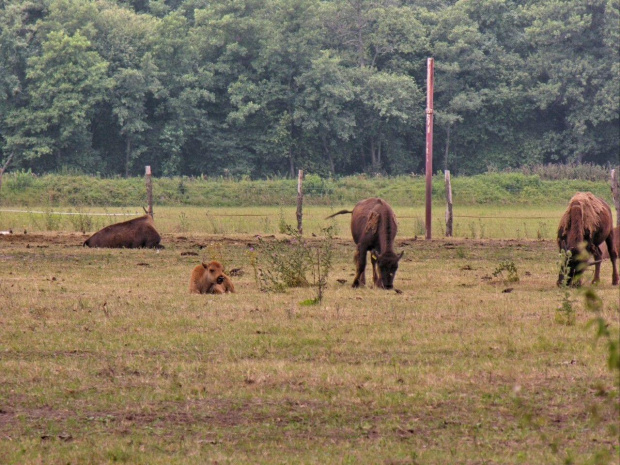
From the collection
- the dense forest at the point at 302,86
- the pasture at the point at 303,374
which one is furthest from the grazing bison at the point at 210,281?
the dense forest at the point at 302,86

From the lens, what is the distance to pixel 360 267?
51.9 ft

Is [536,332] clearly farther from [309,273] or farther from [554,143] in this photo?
[554,143]

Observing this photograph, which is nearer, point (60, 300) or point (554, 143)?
point (60, 300)

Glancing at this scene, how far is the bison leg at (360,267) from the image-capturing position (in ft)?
51.8

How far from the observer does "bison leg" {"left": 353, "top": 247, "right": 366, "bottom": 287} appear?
15.8 metres

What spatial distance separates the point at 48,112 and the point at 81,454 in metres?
50.6

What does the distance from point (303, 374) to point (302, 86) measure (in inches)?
2110

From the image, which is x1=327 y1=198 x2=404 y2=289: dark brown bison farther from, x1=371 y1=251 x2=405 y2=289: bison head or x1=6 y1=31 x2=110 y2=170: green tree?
x1=6 y1=31 x2=110 y2=170: green tree

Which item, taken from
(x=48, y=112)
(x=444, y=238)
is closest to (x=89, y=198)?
(x=48, y=112)

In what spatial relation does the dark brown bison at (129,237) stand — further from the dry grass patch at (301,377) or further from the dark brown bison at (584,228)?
the dark brown bison at (584,228)

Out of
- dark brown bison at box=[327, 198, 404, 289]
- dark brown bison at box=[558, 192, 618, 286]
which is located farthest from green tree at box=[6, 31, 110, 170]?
dark brown bison at box=[558, 192, 618, 286]

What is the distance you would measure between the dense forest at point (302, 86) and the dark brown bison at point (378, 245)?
4106cm

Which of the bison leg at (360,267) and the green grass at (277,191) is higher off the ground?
the green grass at (277,191)

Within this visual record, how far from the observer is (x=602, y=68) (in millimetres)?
62188
